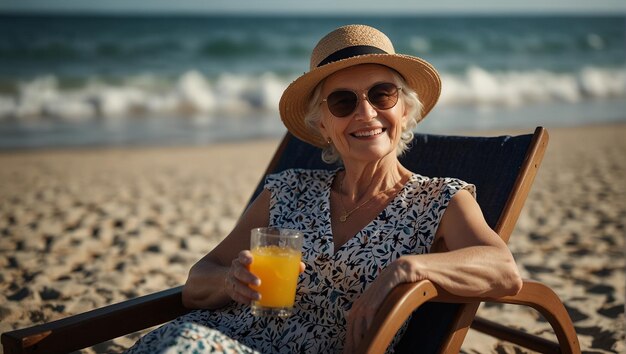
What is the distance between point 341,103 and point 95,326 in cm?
115

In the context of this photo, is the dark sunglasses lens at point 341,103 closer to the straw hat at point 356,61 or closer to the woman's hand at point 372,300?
the straw hat at point 356,61

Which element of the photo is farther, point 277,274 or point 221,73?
point 221,73

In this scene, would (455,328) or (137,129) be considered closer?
(455,328)

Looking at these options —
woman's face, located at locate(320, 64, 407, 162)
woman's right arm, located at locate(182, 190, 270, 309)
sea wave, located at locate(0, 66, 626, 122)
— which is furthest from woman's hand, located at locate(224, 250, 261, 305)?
sea wave, located at locate(0, 66, 626, 122)

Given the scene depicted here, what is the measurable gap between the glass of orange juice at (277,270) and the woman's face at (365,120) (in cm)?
61

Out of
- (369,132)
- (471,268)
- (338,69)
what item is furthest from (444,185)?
(338,69)

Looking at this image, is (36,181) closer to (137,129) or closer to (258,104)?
(137,129)

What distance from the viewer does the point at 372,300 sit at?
2.07m

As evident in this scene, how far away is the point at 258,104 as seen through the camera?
55.9 feet

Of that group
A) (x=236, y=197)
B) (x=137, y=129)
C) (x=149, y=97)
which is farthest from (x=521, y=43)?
(x=236, y=197)

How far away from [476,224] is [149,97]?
1518cm

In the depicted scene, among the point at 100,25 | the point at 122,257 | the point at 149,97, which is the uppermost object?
the point at 100,25

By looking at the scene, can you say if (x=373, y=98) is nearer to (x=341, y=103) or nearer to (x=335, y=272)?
(x=341, y=103)

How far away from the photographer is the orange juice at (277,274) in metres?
2.11
